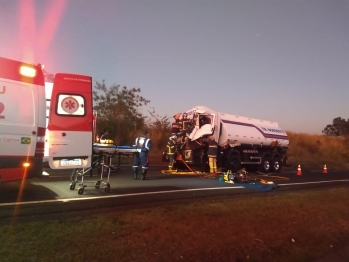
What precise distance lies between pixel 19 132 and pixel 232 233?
484 cm

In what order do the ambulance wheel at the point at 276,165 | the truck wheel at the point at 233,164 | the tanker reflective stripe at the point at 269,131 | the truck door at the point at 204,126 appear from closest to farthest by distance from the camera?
the truck door at the point at 204,126 → the truck wheel at the point at 233,164 → the tanker reflective stripe at the point at 269,131 → the ambulance wheel at the point at 276,165

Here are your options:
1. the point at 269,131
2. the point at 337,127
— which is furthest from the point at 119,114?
the point at 337,127

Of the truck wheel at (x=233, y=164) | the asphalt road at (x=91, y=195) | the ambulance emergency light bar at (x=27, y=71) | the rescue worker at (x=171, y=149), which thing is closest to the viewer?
the asphalt road at (x=91, y=195)

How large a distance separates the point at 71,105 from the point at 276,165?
1742 cm

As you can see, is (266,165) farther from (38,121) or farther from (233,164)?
(38,121)

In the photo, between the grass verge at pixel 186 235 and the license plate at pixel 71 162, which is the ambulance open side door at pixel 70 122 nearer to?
the license plate at pixel 71 162

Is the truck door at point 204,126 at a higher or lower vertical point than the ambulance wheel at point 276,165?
higher

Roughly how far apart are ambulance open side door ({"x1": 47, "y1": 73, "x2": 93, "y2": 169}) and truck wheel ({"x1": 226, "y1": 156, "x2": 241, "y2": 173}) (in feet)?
37.1

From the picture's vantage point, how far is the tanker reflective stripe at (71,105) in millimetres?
8875

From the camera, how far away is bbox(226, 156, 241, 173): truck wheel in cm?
1928

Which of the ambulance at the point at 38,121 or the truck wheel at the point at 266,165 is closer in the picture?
the ambulance at the point at 38,121

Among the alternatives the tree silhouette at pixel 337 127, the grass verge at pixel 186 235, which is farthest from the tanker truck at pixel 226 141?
the tree silhouette at pixel 337 127

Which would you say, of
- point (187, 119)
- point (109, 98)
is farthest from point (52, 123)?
point (109, 98)

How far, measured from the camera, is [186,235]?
20.4 ft
